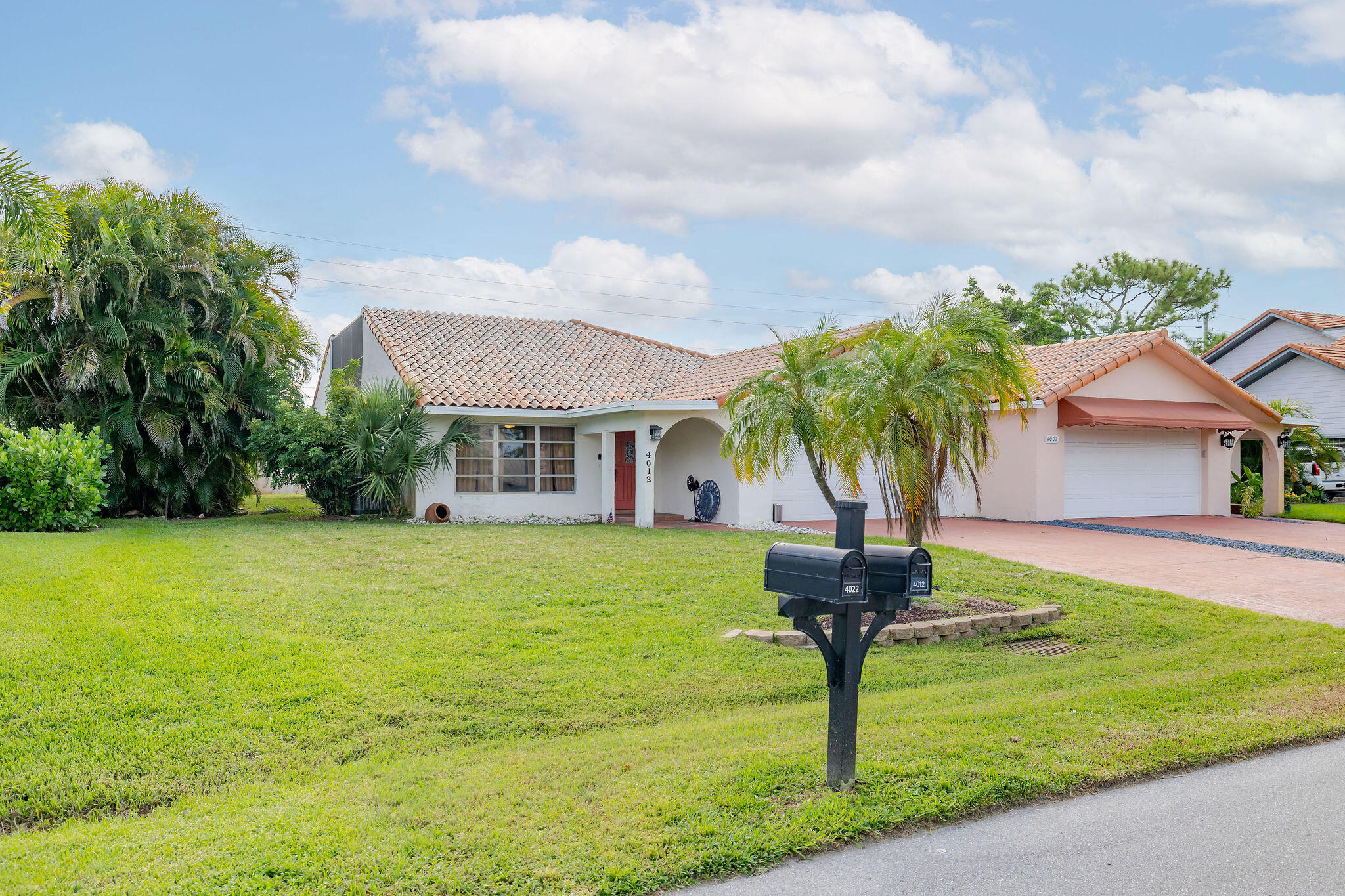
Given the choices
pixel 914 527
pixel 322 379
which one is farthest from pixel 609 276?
pixel 914 527

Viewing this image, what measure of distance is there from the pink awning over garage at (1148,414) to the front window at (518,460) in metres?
11.6

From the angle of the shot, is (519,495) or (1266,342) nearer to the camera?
(519,495)

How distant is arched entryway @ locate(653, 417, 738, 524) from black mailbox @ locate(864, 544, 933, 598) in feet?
46.3

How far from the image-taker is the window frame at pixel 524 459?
20.1m

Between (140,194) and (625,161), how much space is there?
11548mm

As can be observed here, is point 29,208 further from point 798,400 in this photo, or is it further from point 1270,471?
point 1270,471

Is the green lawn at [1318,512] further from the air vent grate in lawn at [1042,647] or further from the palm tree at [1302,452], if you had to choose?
the air vent grate in lawn at [1042,647]

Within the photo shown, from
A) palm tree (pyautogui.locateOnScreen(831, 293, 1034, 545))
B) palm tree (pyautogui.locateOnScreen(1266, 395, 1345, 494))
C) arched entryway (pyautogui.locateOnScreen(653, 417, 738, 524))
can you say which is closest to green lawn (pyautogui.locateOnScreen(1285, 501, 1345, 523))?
palm tree (pyautogui.locateOnScreen(1266, 395, 1345, 494))

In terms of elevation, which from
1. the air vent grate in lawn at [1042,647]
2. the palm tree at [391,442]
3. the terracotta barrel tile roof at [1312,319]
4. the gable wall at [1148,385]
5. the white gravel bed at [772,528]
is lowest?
the air vent grate in lawn at [1042,647]

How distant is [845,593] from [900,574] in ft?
1.33

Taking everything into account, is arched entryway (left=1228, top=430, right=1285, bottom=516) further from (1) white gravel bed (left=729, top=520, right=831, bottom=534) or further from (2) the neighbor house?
(1) white gravel bed (left=729, top=520, right=831, bottom=534)

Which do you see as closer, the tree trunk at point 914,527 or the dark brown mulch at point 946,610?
the dark brown mulch at point 946,610

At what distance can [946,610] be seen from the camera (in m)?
9.84

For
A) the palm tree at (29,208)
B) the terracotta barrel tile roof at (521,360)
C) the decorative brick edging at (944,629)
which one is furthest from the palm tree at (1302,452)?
the palm tree at (29,208)
